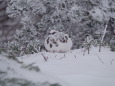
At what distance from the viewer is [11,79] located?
1092 mm

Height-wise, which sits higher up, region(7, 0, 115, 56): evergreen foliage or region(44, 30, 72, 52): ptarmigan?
region(7, 0, 115, 56): evergreen foliage

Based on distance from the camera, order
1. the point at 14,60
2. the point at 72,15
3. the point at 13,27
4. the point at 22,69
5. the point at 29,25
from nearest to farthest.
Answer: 1. the point at 22,69
2. the point at 14,60
3. the point at 72,15
4. the point at 29,25
5. the point at 13,27

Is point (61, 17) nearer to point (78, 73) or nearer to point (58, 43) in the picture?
point (58, 43)

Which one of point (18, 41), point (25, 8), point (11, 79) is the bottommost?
point (18, 41)

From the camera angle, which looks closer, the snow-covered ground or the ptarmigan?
the snow-covered ground

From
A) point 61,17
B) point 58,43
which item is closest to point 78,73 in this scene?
point 58,43

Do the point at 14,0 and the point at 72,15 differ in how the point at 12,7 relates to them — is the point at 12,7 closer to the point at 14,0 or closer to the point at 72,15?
the point at 14,0

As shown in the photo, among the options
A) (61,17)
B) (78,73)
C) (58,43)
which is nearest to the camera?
(78,73)

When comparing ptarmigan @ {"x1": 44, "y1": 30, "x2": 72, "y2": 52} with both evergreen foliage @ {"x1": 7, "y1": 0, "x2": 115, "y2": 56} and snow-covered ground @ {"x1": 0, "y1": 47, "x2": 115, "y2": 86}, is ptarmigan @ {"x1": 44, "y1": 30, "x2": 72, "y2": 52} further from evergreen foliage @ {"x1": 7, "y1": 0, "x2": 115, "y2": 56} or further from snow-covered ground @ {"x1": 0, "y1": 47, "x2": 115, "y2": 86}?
evergreen foliage @ {"x1": 7, "y1": 0, "x2": 115, "y2": 56}

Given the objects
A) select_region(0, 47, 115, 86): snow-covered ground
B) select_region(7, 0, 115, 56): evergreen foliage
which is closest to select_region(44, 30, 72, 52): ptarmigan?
select_region(0, 47, 115, 86): snow-covered ground

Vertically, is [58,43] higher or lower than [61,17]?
lower

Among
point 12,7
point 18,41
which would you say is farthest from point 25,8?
point 18,41

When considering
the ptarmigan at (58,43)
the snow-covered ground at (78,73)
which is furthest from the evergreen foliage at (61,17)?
the snow-covered ground at (78,73)

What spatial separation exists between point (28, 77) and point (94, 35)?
14.0 feet
